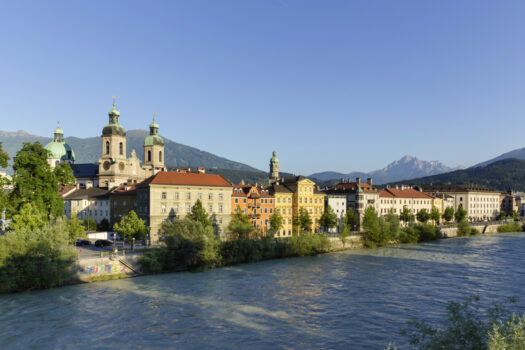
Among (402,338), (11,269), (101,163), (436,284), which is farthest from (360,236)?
(101,163)

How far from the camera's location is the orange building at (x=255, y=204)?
81625 millimetres

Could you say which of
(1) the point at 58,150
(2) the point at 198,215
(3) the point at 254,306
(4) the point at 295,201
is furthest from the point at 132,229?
(1) the point at 58,150

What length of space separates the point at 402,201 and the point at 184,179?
7404cm

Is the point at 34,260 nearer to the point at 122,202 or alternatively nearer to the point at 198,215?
the point at 198,215

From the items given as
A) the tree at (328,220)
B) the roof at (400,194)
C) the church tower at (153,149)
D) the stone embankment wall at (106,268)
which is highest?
the church tower at (153,149)

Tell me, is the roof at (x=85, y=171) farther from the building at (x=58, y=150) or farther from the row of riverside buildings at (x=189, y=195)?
the building at (x=58, y=150)

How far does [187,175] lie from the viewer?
74.0m

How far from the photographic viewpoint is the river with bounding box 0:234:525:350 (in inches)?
1149

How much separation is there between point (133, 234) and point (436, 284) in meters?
40.7

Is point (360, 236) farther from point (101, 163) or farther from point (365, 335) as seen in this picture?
point (101, 163)

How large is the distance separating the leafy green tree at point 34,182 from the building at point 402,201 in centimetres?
8327

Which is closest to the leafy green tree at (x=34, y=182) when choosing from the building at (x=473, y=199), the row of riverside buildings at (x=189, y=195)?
the row of riverside buildings at (x=189, y=195)

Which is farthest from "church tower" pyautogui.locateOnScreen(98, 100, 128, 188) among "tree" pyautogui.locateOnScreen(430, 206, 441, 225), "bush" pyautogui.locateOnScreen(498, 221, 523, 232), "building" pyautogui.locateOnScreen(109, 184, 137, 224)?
"bush" pyautogui.locateOnScreen(498, 221, 523, 232)

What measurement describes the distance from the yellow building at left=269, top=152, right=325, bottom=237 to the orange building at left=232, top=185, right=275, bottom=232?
1.99 metres
